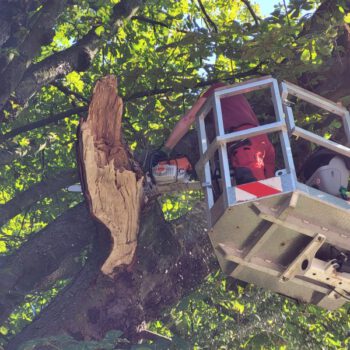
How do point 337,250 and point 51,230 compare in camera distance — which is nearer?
point 337,250

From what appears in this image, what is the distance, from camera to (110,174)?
457 centimetres

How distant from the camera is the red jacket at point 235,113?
4645 mm

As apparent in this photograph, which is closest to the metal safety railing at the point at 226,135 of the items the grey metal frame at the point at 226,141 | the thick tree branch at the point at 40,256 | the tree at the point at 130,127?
the grey metal frame at the point at 226,141

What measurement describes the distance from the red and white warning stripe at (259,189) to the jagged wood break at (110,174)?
1264mm

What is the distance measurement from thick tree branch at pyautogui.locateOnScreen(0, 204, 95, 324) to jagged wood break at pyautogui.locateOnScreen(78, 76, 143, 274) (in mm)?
726

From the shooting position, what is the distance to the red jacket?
464 centimetres

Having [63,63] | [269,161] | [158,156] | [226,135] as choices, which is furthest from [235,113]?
[63,63]

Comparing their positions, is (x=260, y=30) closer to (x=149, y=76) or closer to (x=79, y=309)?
(x=149, y=76)

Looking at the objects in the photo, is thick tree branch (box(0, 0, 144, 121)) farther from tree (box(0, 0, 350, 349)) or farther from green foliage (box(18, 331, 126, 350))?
green foliage (box(18, 331, 126, 350))

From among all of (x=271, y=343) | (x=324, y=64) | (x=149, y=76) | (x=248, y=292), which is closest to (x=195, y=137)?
(x=149, y=76)

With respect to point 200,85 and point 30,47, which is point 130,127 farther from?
point 30,47

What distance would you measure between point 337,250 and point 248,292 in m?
2.26

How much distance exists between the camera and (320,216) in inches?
151

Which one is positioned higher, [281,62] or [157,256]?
[281,62]
